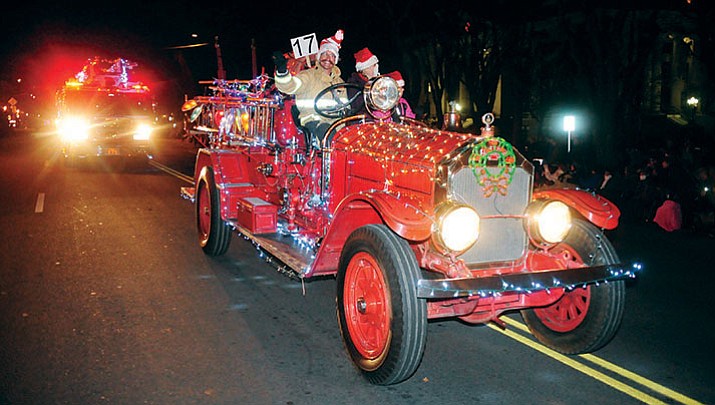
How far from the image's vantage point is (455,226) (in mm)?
4316

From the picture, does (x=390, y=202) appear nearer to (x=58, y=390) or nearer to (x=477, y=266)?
(x=477, y=266)

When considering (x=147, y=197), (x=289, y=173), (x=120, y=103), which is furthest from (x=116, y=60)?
(x=289, y=173)

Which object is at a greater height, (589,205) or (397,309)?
(589,205)

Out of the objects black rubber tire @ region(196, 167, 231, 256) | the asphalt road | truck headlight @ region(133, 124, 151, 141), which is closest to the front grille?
the asphalt road

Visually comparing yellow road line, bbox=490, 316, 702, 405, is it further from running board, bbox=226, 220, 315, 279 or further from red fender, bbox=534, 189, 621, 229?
running board, bbox=226, 220, 315, 279

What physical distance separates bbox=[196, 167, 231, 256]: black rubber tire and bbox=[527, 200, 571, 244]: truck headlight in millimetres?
4219

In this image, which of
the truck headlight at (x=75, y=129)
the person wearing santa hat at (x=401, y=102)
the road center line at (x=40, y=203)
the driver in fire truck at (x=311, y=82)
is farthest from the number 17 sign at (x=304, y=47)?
the truck headlight at (x=75, y=129)

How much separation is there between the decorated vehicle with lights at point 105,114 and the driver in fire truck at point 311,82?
13910 millimetres

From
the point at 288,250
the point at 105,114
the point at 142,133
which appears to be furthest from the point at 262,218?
the point at 105,114

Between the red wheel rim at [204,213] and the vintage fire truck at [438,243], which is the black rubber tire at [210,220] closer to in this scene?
the red wheel rim at [204,213]

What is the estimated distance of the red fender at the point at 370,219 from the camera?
425cm

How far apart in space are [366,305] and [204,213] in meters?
4.42

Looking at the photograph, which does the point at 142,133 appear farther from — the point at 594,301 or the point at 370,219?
the point at 594,301

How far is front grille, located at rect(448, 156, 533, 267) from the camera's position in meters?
4.77
